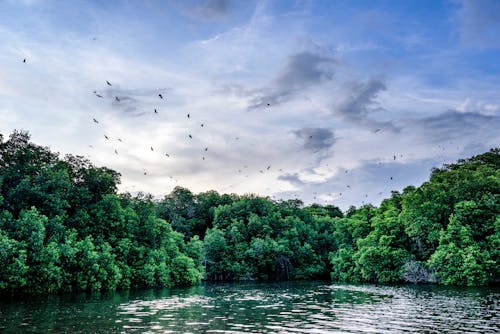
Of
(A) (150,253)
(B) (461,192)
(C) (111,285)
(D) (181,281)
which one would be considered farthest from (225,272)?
(B) (461,192)

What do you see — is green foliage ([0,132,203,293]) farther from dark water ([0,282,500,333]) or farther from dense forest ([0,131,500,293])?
dark water ([0,282,500,333])

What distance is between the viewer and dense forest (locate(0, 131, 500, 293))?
165 ft

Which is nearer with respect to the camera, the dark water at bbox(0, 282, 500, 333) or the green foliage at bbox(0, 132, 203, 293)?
the dark water at bbox(0, 282, 500, 333)

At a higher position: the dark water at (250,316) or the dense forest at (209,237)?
the dense forest at (209,237)

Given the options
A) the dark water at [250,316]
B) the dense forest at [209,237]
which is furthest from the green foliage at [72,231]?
the dark water at [250,316]

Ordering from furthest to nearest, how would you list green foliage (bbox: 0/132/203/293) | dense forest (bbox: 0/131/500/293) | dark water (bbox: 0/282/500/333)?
dense forest (bbox: 0/131/500/293) → green foliage (bbox: 0/132/203/293) → dark water (bbox: 0/282/500/333)

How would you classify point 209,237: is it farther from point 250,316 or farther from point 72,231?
point 250,316

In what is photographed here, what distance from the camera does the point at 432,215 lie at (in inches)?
2940

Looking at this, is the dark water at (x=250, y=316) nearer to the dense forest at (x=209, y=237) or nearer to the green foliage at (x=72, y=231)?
the green foliage at (x=72, y=231)

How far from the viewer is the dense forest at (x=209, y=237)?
5031 cm

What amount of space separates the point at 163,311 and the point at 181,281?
39489 mm

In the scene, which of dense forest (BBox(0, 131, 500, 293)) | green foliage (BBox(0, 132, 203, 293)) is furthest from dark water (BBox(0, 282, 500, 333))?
dense forest (BBox(0, 131, 500, 293))

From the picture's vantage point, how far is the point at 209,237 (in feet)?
329

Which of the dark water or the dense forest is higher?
the dense forest
